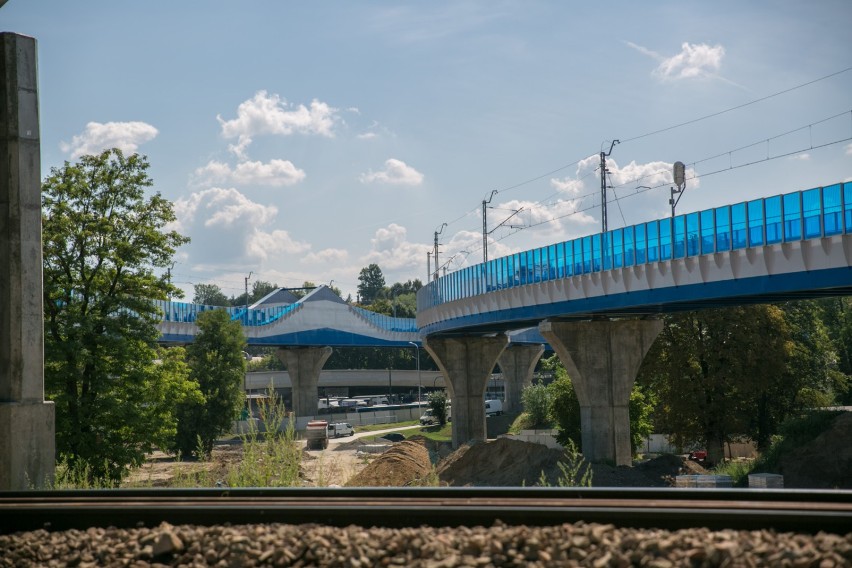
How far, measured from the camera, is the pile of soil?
35.0m

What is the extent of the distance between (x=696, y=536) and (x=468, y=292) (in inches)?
1606

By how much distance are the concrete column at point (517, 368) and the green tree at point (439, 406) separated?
12782mm

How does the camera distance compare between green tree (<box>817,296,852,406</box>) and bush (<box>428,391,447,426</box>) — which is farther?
bush (<box>428,391,447,426</box>)

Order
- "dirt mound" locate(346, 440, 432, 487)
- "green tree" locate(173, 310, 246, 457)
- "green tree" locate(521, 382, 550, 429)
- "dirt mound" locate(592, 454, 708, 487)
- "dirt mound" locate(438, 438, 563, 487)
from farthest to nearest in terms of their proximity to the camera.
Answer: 1. "green tree" locate(521, 382, 550, 429)
2. "green tree" locate(173, 310, 246, 457)
3. "dirt mound" locate(438, 438, 563, 487)
4. "dirt mound" locate(592, 454, 708, 487)
5. "dirt mound" locate(346, 440, 432, 487)

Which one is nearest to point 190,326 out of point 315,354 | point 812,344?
point 315,354

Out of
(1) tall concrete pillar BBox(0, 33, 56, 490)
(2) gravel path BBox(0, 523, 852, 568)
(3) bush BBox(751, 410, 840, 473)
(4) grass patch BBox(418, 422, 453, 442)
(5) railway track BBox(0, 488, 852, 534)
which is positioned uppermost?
(1) tall concrete pillar BBox(0, 33, 56, 490)

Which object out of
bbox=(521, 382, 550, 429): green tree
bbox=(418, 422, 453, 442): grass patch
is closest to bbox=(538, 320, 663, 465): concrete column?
bbox=(521, 382, 550, 429): green tree

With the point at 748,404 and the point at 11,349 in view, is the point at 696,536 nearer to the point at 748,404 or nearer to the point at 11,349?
the point at 11,349

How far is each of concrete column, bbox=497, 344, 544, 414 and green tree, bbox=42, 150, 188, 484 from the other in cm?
6606

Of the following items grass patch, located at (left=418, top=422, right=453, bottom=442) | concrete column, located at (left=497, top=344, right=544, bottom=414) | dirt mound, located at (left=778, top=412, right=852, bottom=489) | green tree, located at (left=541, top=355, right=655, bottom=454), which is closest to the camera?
dirt mound, located at (left=778, top=412, right=852, bottom=489)

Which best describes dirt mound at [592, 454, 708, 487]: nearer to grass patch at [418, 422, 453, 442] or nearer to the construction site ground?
the construction site ground

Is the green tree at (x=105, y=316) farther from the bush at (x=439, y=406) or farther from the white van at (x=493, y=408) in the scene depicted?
the white van at (x=493, y=408)

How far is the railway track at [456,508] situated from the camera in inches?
286

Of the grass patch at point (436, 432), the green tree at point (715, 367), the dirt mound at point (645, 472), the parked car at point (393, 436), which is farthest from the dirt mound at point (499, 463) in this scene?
the grass patch at point (436, 432)
